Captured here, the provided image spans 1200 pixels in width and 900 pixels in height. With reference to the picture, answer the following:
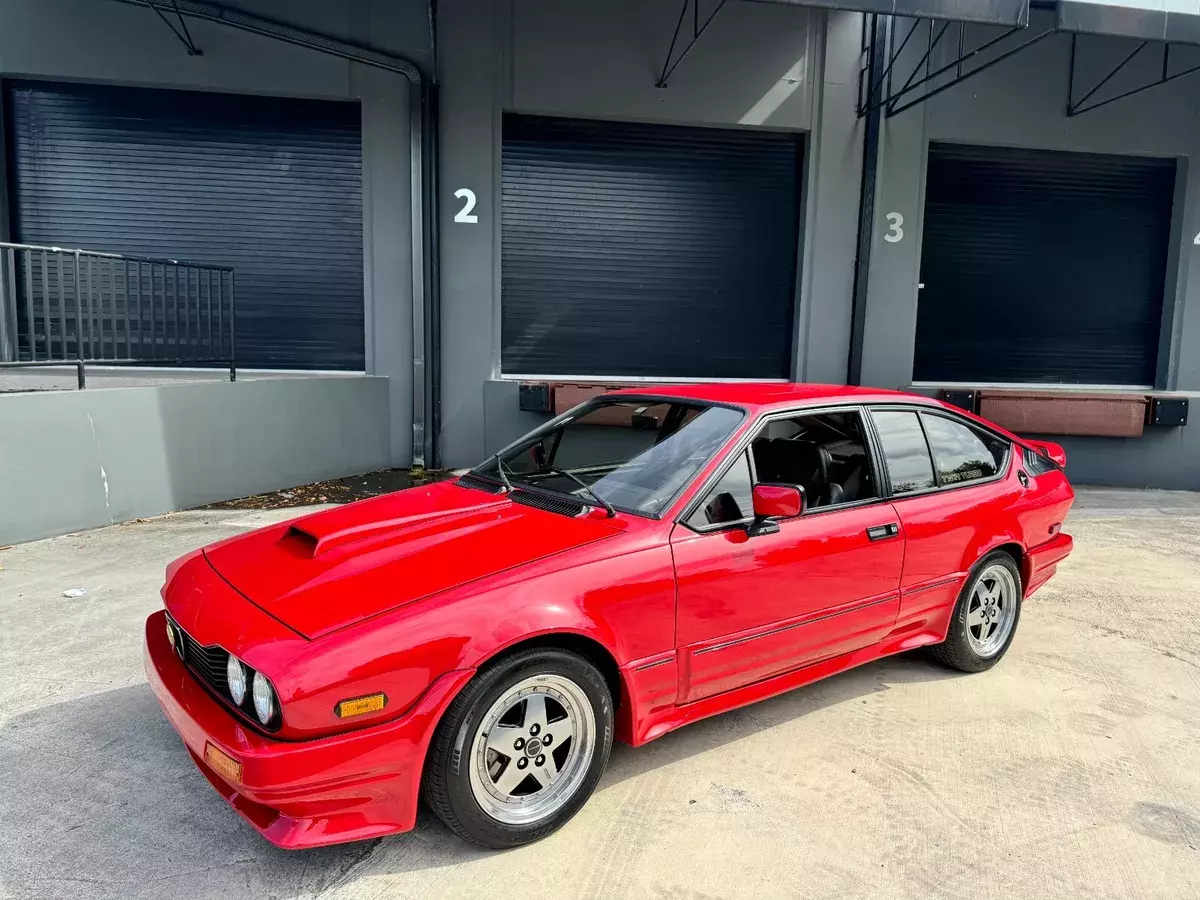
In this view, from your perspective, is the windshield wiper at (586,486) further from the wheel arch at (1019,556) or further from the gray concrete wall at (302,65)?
the gray concrete wall at (302,65)

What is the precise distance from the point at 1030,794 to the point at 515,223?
27.1ft

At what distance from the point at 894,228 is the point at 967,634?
7.22 meters

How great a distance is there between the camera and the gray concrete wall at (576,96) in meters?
9.12

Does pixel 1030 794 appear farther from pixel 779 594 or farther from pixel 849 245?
pixel 849 245

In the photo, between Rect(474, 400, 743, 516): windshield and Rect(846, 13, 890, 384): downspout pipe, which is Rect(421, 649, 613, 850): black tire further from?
Rect(846, 13, 890, 384): downspout pipe

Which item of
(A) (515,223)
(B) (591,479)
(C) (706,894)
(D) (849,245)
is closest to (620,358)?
(A) (515,223)

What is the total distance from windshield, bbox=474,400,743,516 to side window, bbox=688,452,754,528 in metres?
0.11

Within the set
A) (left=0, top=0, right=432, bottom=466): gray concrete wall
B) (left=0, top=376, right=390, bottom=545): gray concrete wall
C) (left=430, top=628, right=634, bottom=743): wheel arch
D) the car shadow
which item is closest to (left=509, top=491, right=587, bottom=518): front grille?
(left=430, top=628, right=634, bottom=743): wheel arch

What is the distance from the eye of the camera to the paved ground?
249 centimetres

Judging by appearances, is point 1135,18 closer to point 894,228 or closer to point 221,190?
point 894,228

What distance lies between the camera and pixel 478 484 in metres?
3.71

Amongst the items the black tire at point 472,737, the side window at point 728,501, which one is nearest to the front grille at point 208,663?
the black tire at point 472,737

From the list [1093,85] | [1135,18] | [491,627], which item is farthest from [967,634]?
[1093,85]

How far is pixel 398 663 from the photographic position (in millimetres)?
2320
